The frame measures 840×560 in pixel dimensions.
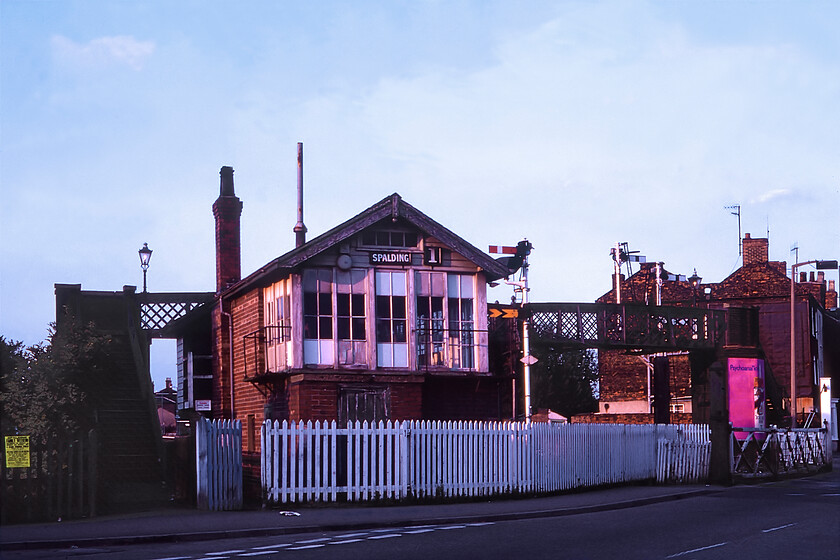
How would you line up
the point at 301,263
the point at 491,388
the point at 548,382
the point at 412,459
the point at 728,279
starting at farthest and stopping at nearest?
the point at 548,382 < the point at 728,279 < the point at 491,388 < the point at 301,263 < the point at 412,459

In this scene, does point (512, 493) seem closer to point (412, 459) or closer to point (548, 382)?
point (412, 459)

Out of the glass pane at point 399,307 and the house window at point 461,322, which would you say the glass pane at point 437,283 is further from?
the glass pane at point 399,307

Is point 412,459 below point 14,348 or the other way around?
below

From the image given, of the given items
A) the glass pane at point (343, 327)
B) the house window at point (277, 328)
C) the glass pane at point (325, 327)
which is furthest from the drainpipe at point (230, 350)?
the glass pane at point (343, 327)

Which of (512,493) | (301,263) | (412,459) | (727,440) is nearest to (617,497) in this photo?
(512,493)

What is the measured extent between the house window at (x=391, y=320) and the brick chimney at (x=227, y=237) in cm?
722

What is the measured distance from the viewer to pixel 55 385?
23422 millimetres

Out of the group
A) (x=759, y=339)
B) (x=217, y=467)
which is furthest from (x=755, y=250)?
(x=217, y=467)

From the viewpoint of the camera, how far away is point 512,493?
2252 centimetres

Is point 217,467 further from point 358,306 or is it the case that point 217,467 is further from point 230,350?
point 230,350

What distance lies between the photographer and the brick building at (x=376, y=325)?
1045 inches

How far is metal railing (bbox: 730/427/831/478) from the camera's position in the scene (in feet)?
92.9

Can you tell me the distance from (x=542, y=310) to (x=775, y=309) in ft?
84.1

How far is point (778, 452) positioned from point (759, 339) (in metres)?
25.6
